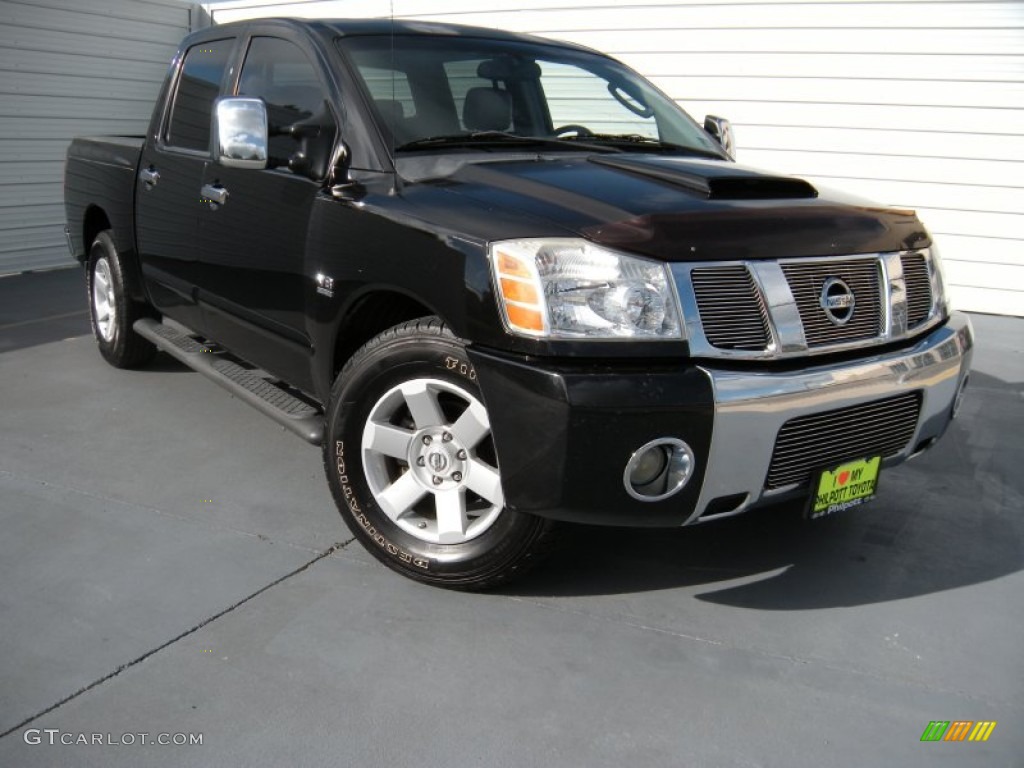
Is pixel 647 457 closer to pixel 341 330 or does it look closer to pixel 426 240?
pixel 426 240

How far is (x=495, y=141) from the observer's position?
3584mm

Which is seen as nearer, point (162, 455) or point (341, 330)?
point (341, 330)

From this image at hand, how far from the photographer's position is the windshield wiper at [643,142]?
389 cm

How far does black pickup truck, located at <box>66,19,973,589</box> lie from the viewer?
2650 millimetres

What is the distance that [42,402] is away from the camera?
5.15 m

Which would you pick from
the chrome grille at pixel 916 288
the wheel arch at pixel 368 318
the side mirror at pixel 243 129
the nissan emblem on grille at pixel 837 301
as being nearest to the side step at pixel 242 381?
the wheel arch at pixel 368 318

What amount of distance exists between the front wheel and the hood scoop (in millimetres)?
879

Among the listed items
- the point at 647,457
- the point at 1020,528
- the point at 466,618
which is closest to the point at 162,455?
the point at 466,618

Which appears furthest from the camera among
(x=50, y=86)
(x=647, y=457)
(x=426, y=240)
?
(x=50, y=86)

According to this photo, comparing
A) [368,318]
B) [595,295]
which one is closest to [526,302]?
[595,295]

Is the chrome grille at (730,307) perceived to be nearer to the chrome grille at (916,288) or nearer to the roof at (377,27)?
the chrome grille at (916,288)

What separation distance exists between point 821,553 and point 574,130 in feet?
6.23

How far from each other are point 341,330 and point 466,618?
3.62 ft

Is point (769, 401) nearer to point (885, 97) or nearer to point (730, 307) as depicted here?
point (730, 307)
